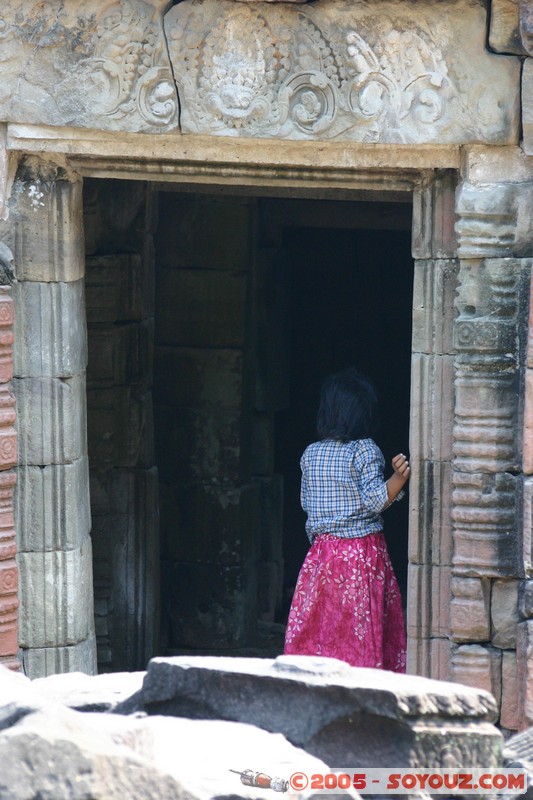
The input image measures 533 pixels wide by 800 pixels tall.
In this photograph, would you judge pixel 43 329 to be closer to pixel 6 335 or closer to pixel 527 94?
pixel 6 335

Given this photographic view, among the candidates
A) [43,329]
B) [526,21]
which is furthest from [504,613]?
[526,21]

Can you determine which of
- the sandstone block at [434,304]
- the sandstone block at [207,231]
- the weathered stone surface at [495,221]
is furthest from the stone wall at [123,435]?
the weathered stone surface at [495,221]

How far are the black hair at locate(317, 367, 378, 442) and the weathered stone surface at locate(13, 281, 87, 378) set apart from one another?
1084 millimetres

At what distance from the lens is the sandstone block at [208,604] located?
7.45 m

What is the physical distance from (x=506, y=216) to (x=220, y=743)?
2.37m

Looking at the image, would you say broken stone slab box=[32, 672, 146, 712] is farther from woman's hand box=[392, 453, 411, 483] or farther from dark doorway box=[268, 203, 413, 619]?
dark doorway box=[268, 203, 413, 619]

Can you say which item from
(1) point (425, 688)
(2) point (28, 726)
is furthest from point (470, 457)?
(2) point (28, 726)

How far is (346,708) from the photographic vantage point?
119 inches

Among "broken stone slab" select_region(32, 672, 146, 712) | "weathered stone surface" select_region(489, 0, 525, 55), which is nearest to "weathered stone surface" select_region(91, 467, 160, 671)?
"broken stone slab" select_region(32, 672, 146, 712)

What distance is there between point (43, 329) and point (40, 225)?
0.38 m

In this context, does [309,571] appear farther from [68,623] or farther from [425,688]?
[425,688]

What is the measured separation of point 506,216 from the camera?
465 centimetres

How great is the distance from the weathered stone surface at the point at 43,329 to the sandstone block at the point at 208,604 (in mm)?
2839

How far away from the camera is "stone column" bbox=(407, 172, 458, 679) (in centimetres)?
480
